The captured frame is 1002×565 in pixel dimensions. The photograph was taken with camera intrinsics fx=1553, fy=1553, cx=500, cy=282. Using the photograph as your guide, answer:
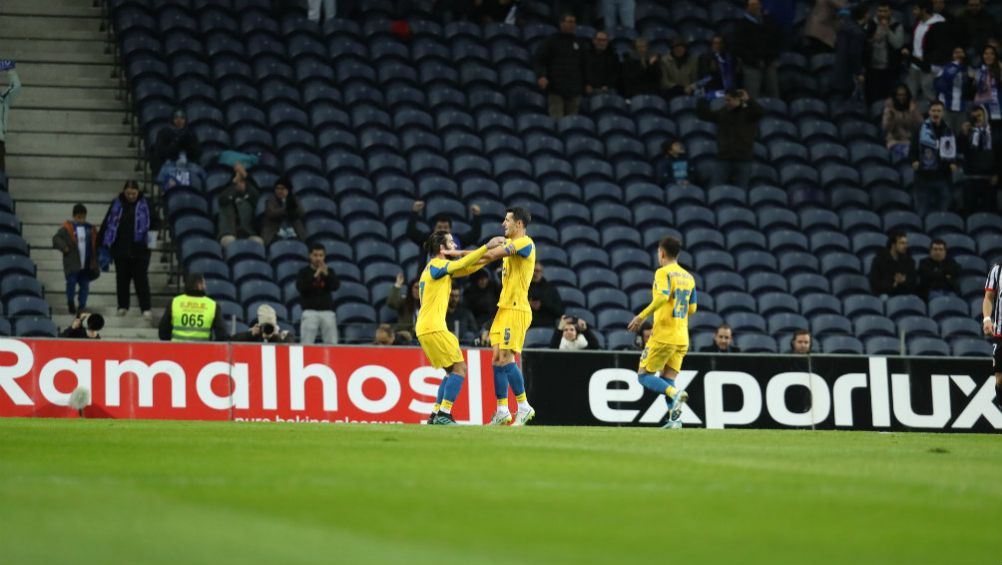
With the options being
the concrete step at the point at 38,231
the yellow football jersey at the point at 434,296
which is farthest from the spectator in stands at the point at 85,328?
the yellow football jersey at the point at 434,296

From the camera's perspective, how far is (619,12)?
1174 inches

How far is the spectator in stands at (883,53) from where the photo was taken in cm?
2858

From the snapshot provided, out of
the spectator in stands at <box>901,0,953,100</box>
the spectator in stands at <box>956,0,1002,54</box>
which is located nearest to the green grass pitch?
the spectator in stands at <box>901,0,953,100</box>

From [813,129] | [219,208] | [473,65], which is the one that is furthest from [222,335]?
[813,129]

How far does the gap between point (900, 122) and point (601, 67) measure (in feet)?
17.9

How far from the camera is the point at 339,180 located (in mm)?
24562

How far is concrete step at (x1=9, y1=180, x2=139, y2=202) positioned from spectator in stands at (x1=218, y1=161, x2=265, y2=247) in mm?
2576

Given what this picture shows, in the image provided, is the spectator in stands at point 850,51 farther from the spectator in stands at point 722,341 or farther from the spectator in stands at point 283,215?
the spectator in stands at point 283,215

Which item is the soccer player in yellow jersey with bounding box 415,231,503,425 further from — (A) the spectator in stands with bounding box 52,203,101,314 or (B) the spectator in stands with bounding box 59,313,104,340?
(A) the spectator in stands with bounding box 52,203,101,314

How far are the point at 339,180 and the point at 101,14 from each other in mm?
6473

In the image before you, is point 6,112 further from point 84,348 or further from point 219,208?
point 84,348

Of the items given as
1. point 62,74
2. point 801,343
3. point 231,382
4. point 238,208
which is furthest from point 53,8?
point 801,343

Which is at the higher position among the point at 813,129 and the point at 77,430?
the point at 813,129

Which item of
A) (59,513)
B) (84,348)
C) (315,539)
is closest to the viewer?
(315,539)
